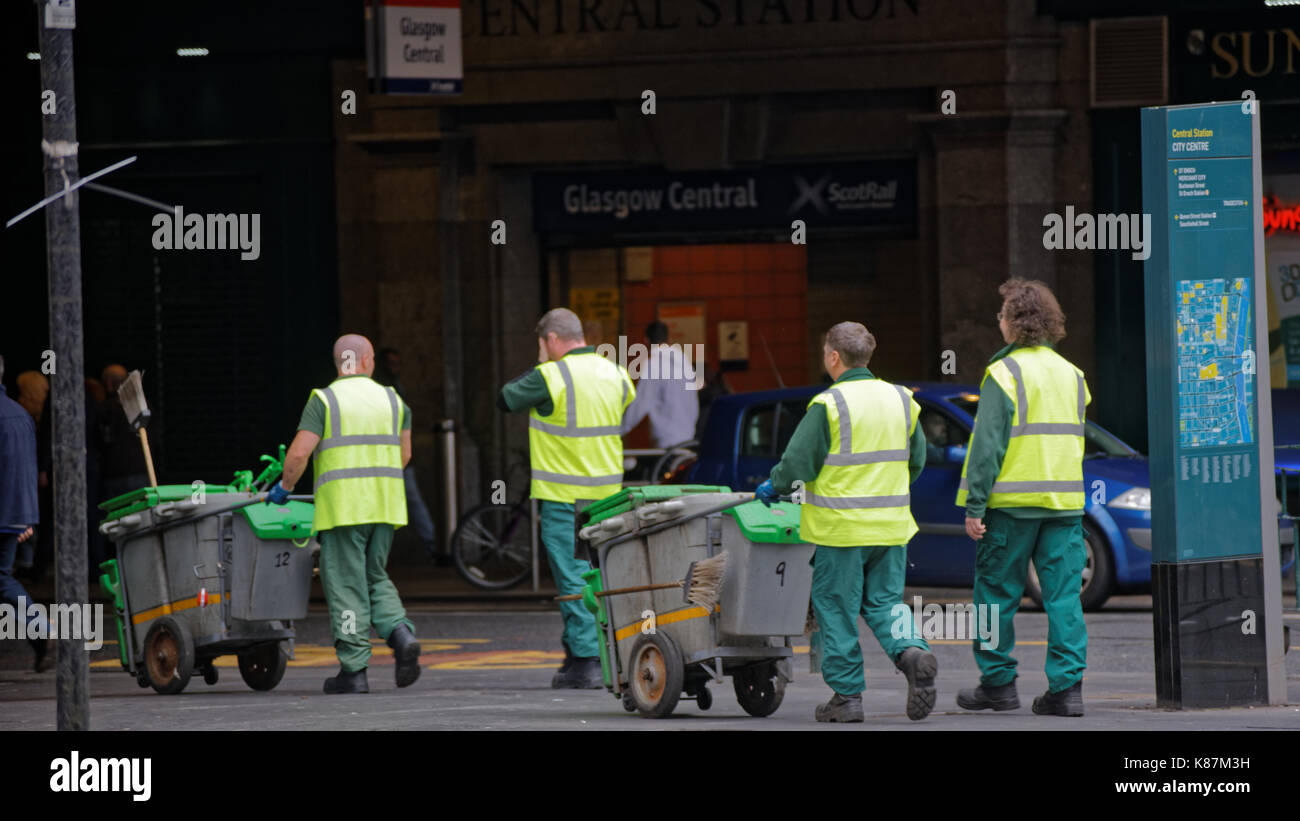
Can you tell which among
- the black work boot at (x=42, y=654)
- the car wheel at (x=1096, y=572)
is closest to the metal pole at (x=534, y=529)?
the car wheel at (x=1096, y=572)

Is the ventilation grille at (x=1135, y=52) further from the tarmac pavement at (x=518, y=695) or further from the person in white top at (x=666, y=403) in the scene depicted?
the tarmac pavement at (x=518, y=695)

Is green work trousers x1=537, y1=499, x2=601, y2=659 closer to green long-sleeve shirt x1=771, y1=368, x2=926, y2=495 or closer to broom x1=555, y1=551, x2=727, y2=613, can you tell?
broom x1=555, y1=551, x2=727, y2=613

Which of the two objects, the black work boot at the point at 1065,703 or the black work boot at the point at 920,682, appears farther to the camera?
the black work boot at the point at 1065,703

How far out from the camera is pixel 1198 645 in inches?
354

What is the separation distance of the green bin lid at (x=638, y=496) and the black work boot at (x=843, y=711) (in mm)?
1015

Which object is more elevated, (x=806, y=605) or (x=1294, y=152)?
(x=1294, y=152)

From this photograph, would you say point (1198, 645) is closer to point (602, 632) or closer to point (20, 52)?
point (602, 632)

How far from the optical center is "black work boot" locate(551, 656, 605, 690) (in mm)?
10750

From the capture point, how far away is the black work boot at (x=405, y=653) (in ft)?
34.3

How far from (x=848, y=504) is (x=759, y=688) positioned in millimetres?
1118

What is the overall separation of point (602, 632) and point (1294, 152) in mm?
11421
